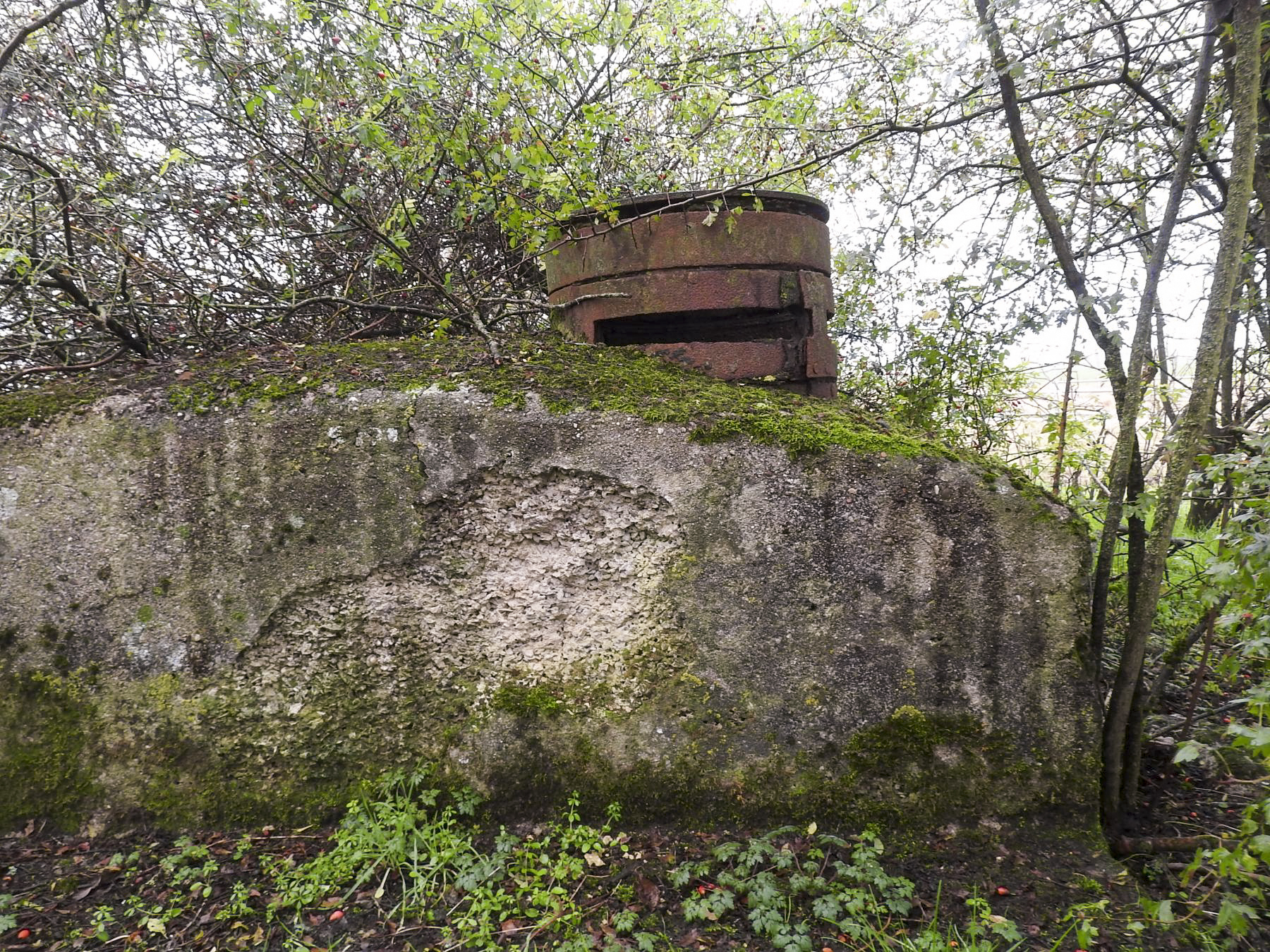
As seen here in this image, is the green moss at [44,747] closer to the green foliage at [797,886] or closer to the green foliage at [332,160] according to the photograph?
the green foliage at [332,160]

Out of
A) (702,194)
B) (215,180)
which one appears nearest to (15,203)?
(215,180)

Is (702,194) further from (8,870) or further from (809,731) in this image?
(8,870)

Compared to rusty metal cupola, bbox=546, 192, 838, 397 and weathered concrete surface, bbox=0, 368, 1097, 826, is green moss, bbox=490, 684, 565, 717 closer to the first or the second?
weathered concrete surface, bbox=0, 368, 1097, 826

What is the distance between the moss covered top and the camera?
8.25ft

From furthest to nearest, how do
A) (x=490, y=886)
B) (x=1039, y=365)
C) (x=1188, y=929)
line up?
(x=1039, y=365) < (x=490, y=886) < (x=1188, y=929)

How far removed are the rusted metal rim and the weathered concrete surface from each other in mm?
900

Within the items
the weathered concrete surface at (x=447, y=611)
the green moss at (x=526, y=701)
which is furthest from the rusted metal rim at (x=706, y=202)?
the green moss at (x=526, y=701)

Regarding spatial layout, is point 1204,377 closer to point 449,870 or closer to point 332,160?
point 449,870

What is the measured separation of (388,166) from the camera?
137 inches

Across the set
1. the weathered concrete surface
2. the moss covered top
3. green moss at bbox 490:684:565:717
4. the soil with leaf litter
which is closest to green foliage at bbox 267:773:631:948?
the soil with leaf litter

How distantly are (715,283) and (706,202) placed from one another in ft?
1.01

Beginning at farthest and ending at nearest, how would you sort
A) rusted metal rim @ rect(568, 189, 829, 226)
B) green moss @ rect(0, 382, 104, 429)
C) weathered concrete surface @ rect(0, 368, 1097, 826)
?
1. rusted metal rim @ rect(568, 189, 829, 226)
2. green moss @ rect(0, 382, 104, 429)
3. weathered concrete surface @ rect(0, 368, 1097, 826)

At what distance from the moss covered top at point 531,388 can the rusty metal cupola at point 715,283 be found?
0.15 metres

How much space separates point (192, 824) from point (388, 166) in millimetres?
2797
